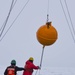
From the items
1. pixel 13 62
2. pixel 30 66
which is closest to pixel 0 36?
pixel 13 62

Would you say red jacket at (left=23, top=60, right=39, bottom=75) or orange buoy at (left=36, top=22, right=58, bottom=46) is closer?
orange buoy at (left=36, top=22, right=58, bottom=46)

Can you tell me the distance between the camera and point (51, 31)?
12828 millimetres

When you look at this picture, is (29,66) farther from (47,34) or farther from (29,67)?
(47,34)

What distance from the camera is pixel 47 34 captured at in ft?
42.1

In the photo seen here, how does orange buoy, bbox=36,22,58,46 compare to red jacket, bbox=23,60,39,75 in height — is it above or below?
above

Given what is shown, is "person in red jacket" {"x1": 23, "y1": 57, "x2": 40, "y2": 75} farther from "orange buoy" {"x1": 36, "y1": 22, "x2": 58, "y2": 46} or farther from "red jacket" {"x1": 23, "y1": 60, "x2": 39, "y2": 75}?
"orange buoy" {"x1": 36, "y1": 22, "x2": 58, "y2": 46}

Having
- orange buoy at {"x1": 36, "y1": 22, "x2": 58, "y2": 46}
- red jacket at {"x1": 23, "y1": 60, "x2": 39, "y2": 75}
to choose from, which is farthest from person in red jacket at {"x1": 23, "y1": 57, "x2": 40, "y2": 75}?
orange buoy at {"x1": 36, "y1": 22, "x2": 58, "y2": 46}

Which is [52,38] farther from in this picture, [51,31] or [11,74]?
[11,74]

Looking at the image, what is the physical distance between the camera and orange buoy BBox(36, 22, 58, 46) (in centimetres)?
1284

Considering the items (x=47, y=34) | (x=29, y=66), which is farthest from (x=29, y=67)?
(x=47, y=34)

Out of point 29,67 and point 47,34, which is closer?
point 47,34

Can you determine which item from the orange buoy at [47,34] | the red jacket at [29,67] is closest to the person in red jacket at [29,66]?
the red jacket at [29,67]

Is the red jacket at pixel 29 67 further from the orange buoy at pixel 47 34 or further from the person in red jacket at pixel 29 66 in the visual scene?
the orange buoy at pixel 47 34

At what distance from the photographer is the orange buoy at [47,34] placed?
42.1 feet
